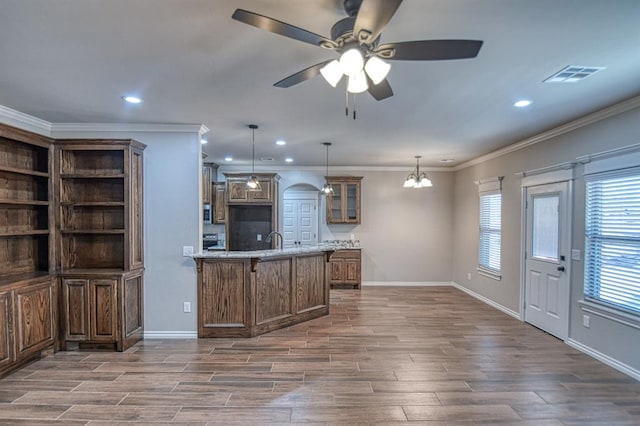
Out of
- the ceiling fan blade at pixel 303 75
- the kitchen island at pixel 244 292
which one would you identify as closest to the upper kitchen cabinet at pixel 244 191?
the kitchen island at pixel 244 292

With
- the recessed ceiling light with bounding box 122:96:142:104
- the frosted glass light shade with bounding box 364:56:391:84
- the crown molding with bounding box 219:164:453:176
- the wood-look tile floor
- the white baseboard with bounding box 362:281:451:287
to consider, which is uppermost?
the recessed ceiling light with bounding box 122:96:142:104

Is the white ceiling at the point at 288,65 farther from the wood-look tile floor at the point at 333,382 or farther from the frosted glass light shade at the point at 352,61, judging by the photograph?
the wood-look tile floor at the point at 333,382

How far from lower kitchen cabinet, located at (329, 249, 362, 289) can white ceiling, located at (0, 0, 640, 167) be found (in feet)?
11.1

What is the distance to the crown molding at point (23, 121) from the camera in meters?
3.56

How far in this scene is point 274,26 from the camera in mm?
1563

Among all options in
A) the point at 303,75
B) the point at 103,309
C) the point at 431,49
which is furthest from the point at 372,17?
the point at 103,309

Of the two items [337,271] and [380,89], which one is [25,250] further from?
[337,271]

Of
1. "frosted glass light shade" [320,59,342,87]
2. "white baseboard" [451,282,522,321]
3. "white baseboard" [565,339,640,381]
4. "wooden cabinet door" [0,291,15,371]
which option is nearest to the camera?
"frosted glass light shade" [320,59,342,87]

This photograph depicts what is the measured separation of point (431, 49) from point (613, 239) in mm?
3258

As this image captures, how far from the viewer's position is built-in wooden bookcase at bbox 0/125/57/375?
329 centimetres

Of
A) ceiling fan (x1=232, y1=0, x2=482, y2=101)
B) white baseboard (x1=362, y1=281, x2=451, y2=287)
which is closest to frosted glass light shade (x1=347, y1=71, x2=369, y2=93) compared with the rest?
ceiling fan (x1=232, y1=0, x2=482, y2=101)

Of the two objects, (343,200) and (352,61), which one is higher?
(352,61)

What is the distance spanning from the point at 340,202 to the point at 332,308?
2538mm

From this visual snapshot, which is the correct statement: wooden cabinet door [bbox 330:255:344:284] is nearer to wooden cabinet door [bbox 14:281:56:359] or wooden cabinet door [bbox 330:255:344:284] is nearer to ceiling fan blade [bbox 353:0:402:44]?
wooden cabinet door [bbox 14:281:56:359]
